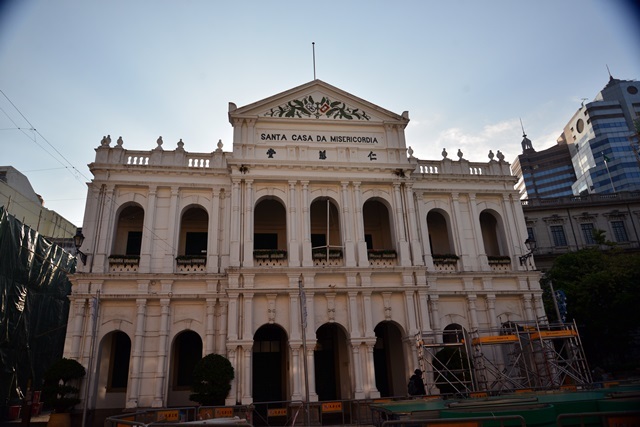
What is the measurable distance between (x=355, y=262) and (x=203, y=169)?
9878mm

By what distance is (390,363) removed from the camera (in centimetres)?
2455

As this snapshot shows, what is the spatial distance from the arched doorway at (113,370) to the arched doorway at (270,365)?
6505mm

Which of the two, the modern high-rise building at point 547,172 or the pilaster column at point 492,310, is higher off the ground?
the modern high-rise building at point 547,172

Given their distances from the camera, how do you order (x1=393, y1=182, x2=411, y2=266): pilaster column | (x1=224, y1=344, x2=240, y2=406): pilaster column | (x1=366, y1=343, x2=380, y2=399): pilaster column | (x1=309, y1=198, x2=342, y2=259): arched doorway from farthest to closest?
(x1=309, y1=198, x2=342, y2=259): arched doorway
(x1=393, y1=182, x2=411, y2=266): pilaster column
(x1=366, y1=343, x2=380, y2=399): pilaster column
(x1=224, y1=344, x2=240, y2=406): pilaster column

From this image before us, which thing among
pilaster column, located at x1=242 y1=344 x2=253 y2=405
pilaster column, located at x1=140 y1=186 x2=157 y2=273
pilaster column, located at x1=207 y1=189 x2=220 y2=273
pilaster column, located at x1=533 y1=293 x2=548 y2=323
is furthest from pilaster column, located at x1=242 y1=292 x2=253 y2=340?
pilaster column, located at x1=533 y1=293 x2=548 y2=323

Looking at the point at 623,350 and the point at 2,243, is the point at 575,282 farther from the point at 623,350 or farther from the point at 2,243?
the point at 2,243

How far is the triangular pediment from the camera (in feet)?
A: 82.2

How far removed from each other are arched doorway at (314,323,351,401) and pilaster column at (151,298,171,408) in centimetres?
818

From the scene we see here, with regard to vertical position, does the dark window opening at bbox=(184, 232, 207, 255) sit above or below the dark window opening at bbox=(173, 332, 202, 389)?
above

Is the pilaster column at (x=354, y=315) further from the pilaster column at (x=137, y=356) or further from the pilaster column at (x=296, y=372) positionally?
the pilaster column at (x=137, y=356)

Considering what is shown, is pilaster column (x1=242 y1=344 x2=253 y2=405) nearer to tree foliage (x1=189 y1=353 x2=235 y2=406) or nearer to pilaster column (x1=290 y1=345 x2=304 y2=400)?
tree foliage (x1=189 y1=353 x2=235 y2=406)

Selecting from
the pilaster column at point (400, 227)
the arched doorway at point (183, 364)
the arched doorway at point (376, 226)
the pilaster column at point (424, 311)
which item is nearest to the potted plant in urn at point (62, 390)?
the arched doorway at point (183, 364)

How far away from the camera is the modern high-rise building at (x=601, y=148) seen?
78.4m

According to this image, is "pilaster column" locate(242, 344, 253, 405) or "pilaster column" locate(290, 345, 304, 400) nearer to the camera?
"pilaster column" locate(242, 344, 253, 405)
